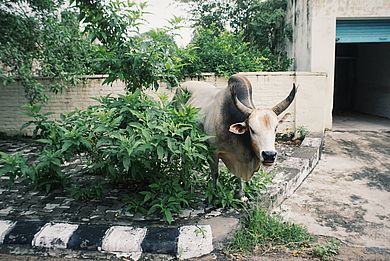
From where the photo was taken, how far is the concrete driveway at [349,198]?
12.2 feet

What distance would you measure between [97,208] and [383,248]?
9.13 ft

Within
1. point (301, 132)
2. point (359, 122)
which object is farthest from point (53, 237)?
point (359, 122)

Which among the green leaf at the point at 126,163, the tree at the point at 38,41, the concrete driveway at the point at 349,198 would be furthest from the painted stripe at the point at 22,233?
the tree at the point at 38,41

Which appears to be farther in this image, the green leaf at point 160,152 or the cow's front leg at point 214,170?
the cow's front leg at point 214,170

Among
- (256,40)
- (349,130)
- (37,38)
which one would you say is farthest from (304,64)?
(37,38)

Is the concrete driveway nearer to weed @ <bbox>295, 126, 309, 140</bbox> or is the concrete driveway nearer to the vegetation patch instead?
weed @ <bbox>295, 126, 309, 140</bbox>

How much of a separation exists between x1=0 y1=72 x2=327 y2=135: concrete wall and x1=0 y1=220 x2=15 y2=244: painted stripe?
4683 mm

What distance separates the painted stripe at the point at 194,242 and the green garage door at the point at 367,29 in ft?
23.0

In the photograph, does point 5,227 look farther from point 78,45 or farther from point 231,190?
point 78,45

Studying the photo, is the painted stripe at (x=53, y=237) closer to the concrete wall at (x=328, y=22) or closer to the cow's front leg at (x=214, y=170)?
the cow's front leg at (x=214, y=170)

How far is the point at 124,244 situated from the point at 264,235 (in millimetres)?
1277

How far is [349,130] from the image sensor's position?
28.5 feet

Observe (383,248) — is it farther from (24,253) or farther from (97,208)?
(24,253)

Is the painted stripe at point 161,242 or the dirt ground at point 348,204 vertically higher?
the painted stripe at point 161,242
